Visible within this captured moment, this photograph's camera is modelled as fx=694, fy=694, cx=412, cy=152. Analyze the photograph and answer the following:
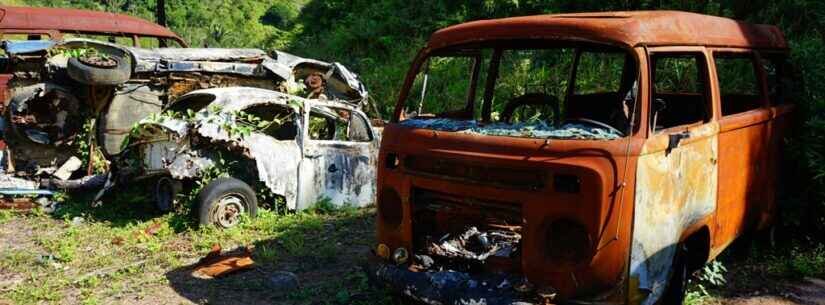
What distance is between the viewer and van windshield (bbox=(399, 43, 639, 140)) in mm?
3977

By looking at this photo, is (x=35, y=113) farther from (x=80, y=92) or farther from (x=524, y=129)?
(x=524, y=129)

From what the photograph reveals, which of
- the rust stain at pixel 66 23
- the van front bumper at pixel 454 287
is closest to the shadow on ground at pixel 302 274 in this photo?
the van front bumper at pixel 454 287

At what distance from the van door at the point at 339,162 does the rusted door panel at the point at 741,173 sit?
4.28 meters

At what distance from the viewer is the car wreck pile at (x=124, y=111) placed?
23.9 feet

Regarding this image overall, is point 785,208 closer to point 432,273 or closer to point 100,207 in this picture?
point 432,273

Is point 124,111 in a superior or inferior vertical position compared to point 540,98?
inferior

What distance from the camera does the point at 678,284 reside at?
14.5 ft

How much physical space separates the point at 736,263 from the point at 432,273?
10.3 ft

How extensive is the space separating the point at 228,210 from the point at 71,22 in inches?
221

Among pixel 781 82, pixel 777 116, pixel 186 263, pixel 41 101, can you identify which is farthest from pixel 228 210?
pixel 781 82

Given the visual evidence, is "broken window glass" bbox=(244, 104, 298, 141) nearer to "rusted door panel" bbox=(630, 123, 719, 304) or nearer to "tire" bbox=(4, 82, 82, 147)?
"tire" bbox=(4, 82, 82, 147)

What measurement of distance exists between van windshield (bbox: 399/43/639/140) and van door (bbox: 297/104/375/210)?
38.8 inches

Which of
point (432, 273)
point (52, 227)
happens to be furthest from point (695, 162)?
point (52, 227)

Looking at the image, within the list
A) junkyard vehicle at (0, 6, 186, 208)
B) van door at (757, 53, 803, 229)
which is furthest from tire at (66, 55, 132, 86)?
van door at (757, 53, 803, 229)
